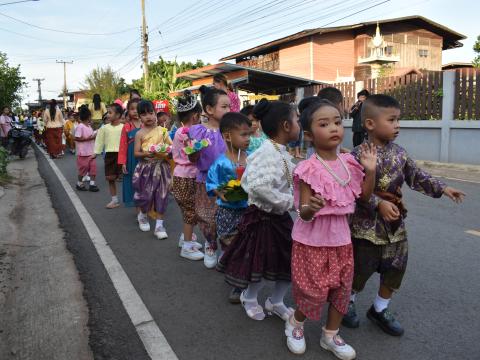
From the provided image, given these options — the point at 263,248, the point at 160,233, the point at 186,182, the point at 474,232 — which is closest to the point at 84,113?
the point at 160,233

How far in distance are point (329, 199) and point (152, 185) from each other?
348 centimetres

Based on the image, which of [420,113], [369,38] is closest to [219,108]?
[420,113]

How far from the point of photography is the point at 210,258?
175 inches

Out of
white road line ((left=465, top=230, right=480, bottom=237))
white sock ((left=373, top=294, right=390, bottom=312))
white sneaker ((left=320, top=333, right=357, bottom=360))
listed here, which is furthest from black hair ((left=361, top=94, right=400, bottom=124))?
white road line ((left=465, top=230, right=480, bottom=237))

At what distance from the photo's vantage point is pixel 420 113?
12609 mm

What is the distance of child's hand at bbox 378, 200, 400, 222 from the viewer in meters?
2.70

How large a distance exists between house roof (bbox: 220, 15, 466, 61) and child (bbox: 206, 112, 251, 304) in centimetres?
2330

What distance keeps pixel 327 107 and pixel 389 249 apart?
3.32 feet

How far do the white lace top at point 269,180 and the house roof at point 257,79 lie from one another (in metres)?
13.2

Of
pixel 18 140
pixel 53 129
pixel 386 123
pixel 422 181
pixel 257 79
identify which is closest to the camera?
pixel 386 123

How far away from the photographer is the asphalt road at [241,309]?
9.45ft

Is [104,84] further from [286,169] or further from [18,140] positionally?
[286,169]

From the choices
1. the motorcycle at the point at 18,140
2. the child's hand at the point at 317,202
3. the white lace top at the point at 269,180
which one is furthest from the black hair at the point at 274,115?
the motorcycle at the point at 18,140

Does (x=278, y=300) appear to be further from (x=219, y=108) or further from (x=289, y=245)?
(x=219, y=108)
